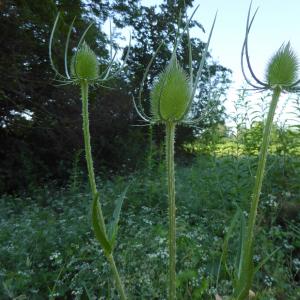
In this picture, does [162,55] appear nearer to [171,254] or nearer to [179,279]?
[179,279]

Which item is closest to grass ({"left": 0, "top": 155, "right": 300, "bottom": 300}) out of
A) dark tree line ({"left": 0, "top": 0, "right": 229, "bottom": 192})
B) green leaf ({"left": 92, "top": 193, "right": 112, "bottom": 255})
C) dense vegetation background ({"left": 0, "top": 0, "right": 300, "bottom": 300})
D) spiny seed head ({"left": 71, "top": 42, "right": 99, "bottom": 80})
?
dense vegetation background ({"left": 0, "top": 0, "right": 300, "bottom": 300})

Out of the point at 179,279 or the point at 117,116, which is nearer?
the point at 179,279

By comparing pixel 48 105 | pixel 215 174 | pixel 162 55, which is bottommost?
→ pixel 215 174

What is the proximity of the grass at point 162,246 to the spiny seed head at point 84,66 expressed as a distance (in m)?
0.79

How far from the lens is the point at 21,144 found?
6.38 m

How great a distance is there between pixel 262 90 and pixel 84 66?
564 mm

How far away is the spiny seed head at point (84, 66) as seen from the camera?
1231mm

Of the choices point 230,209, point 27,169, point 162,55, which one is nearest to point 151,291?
point 230,209

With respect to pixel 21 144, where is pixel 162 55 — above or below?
above

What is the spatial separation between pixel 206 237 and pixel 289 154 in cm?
133

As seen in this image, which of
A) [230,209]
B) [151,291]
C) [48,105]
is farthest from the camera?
[48,105]

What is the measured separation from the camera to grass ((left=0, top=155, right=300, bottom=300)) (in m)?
1.95

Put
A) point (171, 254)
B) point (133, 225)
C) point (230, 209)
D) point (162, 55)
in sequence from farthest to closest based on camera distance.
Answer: point (162, 55), point (230, 209), point (133, 225), point (171, 254)

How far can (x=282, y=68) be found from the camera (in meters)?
0.98
